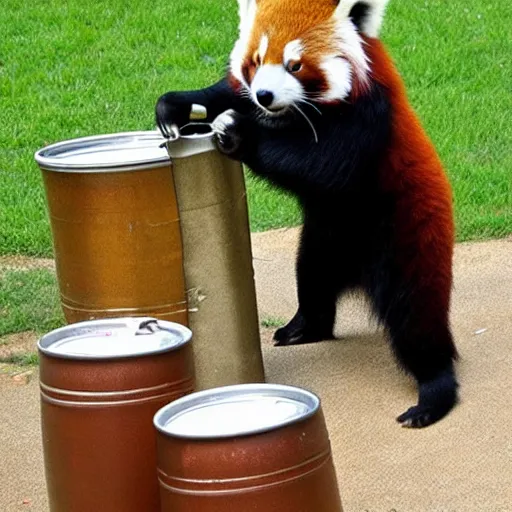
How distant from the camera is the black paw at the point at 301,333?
192 inches

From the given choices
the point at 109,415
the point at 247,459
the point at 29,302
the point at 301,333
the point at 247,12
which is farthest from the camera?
the point at 29,302

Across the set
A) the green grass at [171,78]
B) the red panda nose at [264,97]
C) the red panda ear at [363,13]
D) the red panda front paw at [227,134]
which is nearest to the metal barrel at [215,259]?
the red panda front paw at [227,134]

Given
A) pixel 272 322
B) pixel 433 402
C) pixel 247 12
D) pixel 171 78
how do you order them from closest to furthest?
pixel 247 12, pixel 433 402, pixel 272 322, pixel 171 78

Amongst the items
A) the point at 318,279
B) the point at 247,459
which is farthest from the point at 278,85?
the point at 247,459

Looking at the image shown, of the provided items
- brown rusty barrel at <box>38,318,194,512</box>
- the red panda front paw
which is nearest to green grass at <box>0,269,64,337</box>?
the red panda front paw

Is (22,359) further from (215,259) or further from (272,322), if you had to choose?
(215,259)

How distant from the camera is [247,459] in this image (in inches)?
95.3

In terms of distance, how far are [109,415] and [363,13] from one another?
1.78 m

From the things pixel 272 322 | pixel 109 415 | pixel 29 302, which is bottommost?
pixel 272 322

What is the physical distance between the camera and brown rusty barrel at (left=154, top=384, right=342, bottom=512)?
243 cm

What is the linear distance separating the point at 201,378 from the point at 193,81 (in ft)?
17.5

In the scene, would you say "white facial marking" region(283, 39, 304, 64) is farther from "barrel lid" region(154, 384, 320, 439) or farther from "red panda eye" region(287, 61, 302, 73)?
"barrel lid" region(154, 384, 320, 439)

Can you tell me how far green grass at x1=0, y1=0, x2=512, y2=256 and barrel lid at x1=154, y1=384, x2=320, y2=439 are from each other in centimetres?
395

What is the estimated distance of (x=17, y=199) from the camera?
7.31 meters
